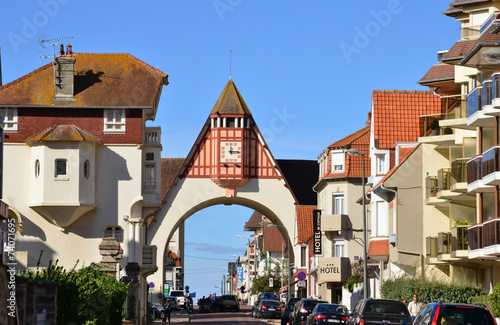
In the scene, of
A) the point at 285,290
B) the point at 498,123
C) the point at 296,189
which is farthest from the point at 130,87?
the point at 285,290

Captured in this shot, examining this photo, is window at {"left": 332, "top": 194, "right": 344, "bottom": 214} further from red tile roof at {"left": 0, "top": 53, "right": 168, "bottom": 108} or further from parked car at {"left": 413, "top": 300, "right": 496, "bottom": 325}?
parked car at {"left": 413, "top": 300, "right": 496, "bottom": 325}

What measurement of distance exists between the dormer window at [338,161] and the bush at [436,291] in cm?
3060

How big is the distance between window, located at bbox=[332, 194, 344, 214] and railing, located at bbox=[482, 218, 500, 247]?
36628 millimetres

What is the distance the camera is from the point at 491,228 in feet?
110

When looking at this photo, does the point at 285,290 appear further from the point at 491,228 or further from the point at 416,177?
the point at 491,228

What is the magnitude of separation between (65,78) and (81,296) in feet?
108

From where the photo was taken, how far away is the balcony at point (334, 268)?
230 feet

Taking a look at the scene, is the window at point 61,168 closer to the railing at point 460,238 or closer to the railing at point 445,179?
the railing at point 445,179

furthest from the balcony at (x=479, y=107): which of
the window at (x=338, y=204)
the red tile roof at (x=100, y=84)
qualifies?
the window at (x=338, y=204)

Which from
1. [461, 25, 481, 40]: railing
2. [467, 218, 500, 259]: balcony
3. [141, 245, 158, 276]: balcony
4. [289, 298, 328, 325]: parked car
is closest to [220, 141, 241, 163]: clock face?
[141, 245, 158, 276]: balcony

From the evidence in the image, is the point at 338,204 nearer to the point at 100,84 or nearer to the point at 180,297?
the point at 100,84

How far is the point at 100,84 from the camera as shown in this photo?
2168 inches

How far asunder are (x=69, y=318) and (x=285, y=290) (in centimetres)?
7453

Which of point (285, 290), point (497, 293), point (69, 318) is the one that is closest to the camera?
point (69, 318)
